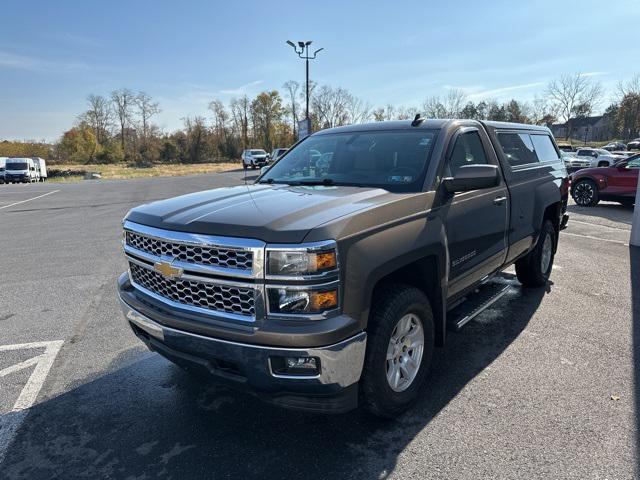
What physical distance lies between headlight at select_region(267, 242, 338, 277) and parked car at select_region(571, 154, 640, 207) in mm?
13404

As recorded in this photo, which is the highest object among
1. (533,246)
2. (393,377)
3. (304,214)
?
(304,214)

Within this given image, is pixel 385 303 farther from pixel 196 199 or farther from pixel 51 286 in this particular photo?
pixel 51 286

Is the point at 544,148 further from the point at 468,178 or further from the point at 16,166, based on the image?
the point at 16,166

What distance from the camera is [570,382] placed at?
11.2 ft

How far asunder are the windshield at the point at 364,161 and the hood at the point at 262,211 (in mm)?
283

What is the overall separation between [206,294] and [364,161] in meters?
1.81

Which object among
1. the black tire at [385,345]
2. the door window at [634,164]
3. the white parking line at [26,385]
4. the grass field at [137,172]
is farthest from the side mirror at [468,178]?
the grass field at [137,172]

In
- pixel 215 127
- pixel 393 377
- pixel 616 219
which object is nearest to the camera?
pixel 393 377

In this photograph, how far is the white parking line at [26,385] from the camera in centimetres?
289

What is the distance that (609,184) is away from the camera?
42.4ft

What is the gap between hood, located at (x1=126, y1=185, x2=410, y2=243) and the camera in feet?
7.73

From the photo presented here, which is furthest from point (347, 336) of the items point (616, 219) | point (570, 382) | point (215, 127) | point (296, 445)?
point (215, 127)

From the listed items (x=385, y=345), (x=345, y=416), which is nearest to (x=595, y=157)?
(x=345, y=416)

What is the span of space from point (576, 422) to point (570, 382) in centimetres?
56
